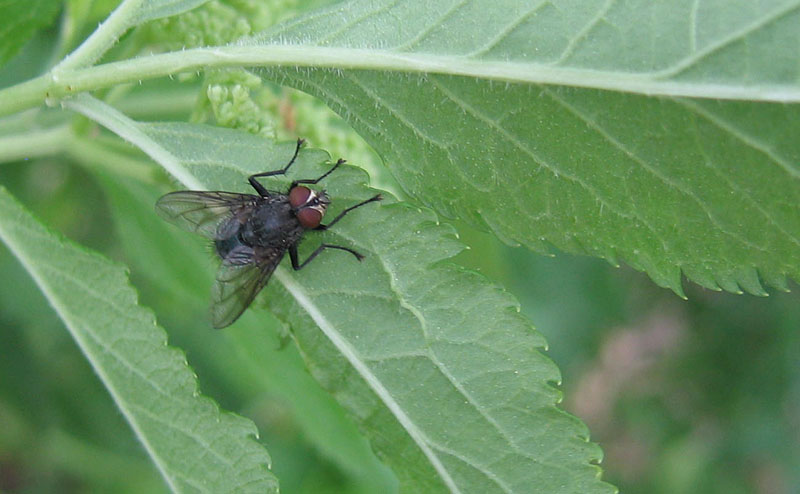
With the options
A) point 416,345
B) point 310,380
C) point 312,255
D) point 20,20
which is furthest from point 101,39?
point 310,380

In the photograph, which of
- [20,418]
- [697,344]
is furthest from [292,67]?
[697,344]

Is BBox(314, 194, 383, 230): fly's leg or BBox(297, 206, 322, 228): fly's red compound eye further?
BBox(297, 206, 322, 228): fly's red compound eye

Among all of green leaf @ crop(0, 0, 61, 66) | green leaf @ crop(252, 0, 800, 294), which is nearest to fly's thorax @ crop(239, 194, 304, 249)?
green leaf @ crop(252, 0, 800, 294)

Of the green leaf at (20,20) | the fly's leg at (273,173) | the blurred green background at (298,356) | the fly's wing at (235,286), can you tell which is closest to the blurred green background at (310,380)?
the blurred green background at (298,356)

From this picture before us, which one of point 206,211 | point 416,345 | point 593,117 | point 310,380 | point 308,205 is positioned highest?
point 593,117

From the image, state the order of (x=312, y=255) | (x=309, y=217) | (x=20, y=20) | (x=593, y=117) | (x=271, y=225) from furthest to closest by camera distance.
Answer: (x=271, y=225) → (x=309, y=217) → (x=20, y=20) → (x=312, y=255) → (x=593, y=117)

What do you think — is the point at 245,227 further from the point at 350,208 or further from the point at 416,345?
the point at 416,345

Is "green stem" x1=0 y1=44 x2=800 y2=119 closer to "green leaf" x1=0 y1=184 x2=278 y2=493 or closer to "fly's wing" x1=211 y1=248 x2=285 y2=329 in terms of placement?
"green leaf" x1=0 y1=184 x2=278 y2=493
